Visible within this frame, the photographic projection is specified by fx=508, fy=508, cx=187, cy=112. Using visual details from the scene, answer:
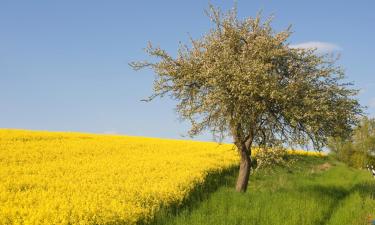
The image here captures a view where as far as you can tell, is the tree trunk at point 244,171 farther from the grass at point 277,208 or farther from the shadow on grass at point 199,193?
the shadow on grass at point 199,193

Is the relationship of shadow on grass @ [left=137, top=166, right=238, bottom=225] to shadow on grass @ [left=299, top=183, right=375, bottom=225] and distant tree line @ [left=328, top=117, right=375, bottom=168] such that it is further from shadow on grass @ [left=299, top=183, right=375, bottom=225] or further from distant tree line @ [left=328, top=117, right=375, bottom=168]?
distant tree line @ [left=328, top=117, right=375, bottom=168]

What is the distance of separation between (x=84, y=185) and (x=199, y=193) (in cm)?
595

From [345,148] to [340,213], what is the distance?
45.7m

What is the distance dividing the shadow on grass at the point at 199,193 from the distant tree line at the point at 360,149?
108 feet

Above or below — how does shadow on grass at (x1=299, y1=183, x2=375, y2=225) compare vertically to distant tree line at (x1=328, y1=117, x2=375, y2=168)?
below

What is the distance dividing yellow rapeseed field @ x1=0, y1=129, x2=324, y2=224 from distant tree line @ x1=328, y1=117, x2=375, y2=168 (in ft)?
106

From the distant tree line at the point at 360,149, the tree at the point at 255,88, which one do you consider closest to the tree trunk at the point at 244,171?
the tree at the point at 255,88

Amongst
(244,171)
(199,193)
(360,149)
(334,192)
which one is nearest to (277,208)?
(199,193)

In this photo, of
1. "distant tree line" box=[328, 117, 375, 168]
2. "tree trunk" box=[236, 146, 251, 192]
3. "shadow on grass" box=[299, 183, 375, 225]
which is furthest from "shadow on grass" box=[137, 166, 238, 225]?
"distant tree line" box=[328, 117, 375, 168]

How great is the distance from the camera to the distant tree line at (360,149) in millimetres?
62906

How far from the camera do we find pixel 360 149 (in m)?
65.2

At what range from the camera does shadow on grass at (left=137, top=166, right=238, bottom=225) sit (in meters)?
16.6

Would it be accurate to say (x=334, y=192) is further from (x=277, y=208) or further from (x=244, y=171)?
(x=277, y=208)

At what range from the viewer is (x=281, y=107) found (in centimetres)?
2261
